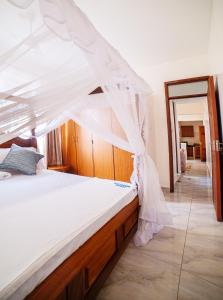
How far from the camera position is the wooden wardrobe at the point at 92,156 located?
11.2 feet

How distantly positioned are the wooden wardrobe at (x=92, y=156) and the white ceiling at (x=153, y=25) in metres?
1.83

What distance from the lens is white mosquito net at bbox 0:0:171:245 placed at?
1.04 meters

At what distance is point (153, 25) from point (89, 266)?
3.00m

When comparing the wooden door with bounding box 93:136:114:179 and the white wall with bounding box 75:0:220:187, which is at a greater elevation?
the white wall with bounding box 75:0:220:187

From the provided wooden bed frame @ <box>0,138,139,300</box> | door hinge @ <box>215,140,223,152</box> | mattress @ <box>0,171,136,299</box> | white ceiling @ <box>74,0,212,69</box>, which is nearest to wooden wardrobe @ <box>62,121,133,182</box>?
mattress @ <box>0,171,136,299</box>

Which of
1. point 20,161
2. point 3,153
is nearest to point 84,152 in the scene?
point 20,161

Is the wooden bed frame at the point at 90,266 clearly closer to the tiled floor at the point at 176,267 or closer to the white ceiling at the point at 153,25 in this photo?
the tiled floor at the point at 176,267

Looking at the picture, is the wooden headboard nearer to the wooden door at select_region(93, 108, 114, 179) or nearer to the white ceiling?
the wooden door at select_region(93, 108, 114, 179)

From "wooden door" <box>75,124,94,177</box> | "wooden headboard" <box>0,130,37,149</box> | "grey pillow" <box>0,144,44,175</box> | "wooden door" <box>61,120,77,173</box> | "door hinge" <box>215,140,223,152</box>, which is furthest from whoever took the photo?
"wooden door" <box>61,120,77,173</box>

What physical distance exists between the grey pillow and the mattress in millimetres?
422

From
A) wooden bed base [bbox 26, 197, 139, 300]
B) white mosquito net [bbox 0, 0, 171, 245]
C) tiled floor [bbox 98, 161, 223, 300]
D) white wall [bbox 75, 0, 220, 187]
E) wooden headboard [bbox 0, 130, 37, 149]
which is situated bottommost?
tiled floor [bbox 98, 161, 223, 300]

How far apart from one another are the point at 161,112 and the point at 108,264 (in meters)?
3.15

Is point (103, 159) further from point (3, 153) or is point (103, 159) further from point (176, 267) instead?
point (176, 267)

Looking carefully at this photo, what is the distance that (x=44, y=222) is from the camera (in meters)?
1.15
